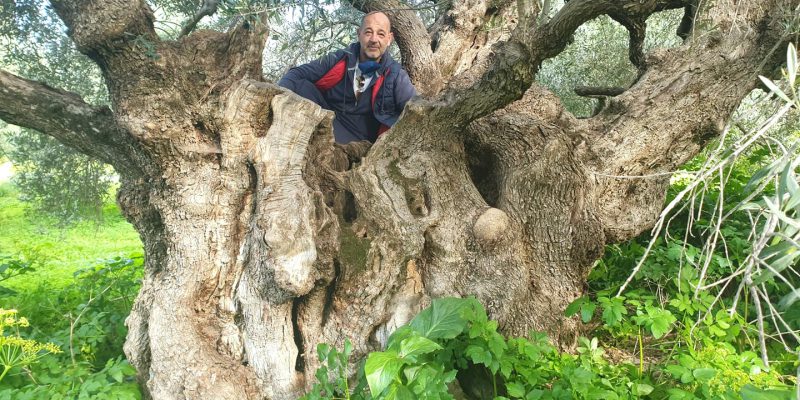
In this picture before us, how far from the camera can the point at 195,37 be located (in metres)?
3.51

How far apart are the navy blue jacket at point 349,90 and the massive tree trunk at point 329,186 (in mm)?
720

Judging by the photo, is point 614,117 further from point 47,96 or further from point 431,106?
point 47,96

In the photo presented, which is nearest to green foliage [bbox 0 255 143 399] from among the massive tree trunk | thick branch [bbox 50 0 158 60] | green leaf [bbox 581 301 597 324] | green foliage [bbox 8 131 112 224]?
the massive tree trunk

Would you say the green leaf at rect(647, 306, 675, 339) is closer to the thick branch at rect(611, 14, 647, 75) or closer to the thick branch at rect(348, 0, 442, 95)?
the thick branch at rect(611, 14, 647, 75)

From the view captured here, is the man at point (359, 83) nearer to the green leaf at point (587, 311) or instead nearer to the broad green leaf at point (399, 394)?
the green leaf at point (587, 311)

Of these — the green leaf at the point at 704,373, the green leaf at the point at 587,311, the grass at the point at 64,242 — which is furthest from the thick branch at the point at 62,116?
the grass at the point at 64,242

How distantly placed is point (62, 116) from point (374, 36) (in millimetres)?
2262

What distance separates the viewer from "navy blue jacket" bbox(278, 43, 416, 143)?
4371 mm

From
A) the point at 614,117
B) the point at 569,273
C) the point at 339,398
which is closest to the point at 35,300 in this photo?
the point at 339,398

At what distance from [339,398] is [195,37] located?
247cm

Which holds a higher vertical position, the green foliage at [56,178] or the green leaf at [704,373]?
the green foliage at [56,178]

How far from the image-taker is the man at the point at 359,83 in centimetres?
429

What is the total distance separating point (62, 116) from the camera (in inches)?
135

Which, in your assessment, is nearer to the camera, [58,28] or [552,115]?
[552,115]
